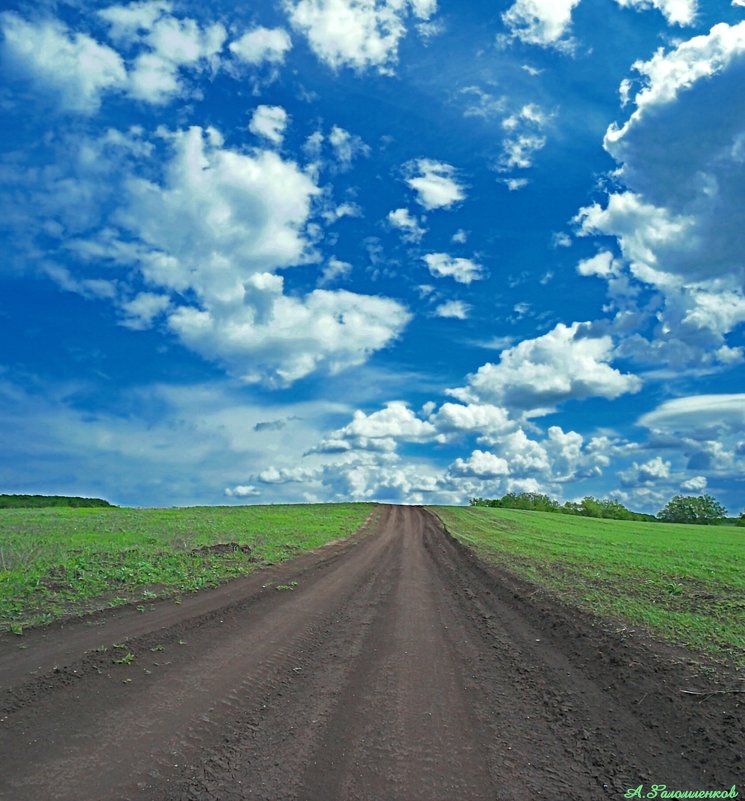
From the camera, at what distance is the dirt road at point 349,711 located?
19.2ft

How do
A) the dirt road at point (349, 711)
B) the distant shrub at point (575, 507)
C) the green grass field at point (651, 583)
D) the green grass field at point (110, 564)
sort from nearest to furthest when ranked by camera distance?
1. the dirt road at point (349, 711)
2. the green grass field at point (651, 583)
3. the green grass field at point (110, 564)
4. the distant shrub at point (575, 507)

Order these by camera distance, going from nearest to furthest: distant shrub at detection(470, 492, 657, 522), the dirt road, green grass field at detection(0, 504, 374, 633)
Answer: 1. the dirt road
2. green grass field at detection(0, 504, 374, 633)
3. distant shrub at detection(470, 492, 657, 522)

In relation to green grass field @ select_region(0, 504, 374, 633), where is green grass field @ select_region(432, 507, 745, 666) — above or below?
below

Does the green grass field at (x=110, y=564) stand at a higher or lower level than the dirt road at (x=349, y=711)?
higher

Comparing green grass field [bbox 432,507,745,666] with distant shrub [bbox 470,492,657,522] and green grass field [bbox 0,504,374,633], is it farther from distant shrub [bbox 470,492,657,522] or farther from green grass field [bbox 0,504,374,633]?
distant shrub [bbox 470,492,657,522]

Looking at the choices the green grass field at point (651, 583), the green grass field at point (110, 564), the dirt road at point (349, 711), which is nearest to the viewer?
the dirt road at point (349, 711)

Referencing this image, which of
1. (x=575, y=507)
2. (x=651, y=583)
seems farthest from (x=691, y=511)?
(x=651, y=583)

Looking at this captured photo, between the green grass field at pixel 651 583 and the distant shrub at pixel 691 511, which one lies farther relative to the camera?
the distant shrub at pixel 691 511

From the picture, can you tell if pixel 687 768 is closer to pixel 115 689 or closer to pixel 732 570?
pixel 115 689

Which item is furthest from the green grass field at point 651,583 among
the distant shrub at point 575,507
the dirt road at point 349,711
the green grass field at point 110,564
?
the distant shrub at point 575,507

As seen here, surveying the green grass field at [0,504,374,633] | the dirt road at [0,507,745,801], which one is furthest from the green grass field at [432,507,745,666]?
the green grass field at [0,504,374,633]

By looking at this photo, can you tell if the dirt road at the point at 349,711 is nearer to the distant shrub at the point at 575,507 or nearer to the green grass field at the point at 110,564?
the green grass field at the point at 110,564

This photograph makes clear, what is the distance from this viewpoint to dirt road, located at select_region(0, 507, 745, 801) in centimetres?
585

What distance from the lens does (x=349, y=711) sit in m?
7.59
